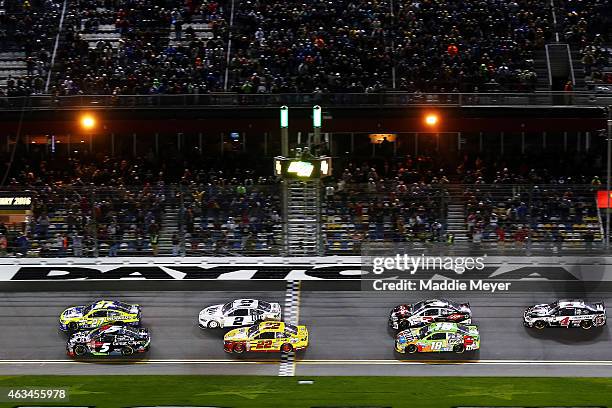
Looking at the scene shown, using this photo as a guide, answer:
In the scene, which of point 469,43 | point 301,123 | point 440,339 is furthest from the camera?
point 469,43

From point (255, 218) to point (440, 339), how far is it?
30.5 feet

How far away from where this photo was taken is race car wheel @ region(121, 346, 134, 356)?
110 feet

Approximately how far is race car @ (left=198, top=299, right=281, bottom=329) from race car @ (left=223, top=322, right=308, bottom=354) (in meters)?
1.05

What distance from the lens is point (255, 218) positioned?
131 ft

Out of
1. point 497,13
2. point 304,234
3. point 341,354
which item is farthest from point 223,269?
point 497,13

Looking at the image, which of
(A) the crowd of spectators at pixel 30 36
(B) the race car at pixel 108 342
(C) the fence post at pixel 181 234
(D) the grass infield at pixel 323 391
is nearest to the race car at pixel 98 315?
(B) the race car at pixel 108 342

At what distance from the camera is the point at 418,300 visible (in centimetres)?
3634

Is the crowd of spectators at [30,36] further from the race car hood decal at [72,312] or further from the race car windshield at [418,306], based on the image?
the race car windshield at [418,306]

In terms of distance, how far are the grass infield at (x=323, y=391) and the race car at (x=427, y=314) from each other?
3093mm

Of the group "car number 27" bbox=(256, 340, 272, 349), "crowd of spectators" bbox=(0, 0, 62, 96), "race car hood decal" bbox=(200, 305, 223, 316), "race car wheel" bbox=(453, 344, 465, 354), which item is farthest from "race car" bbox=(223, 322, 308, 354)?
"crowd of spectators" bbox=(0, 0, 62, 96)

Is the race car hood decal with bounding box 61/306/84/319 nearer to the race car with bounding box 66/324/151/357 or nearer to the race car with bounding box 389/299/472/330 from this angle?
the race car with bounding box 66/324/151/357

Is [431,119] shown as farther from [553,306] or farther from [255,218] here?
[553,306]

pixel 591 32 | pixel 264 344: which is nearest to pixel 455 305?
pixel 264 344

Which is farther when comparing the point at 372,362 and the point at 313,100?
the point at 313,100
